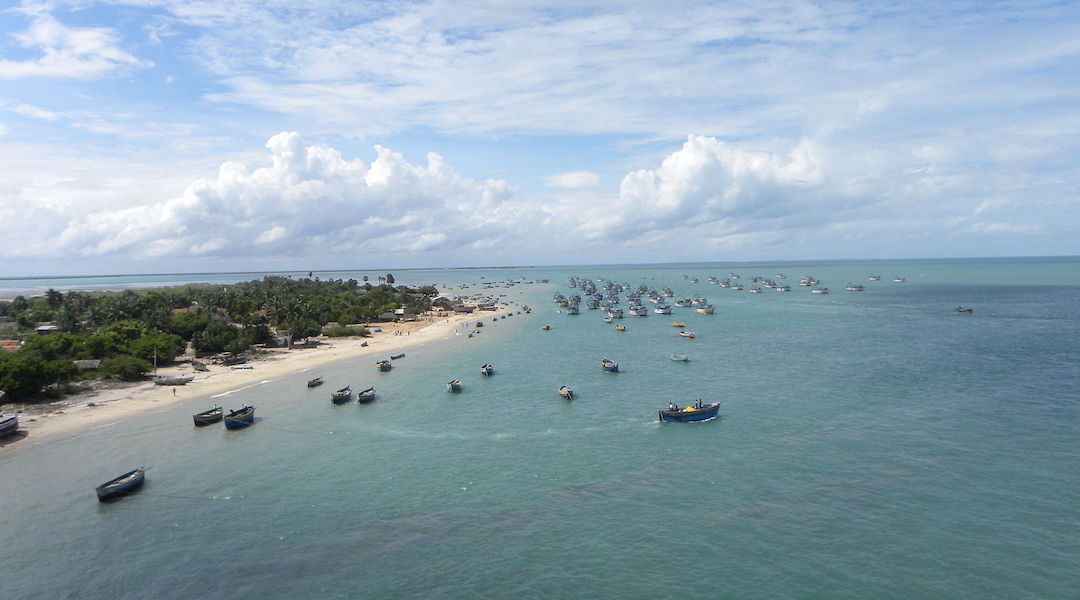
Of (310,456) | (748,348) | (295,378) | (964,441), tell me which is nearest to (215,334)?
(295,378)

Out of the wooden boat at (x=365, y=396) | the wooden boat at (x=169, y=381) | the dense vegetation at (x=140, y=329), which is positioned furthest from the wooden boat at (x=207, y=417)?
the dense vegetation at (x=140, y=329)

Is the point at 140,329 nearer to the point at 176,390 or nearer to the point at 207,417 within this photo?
the point at 176,390

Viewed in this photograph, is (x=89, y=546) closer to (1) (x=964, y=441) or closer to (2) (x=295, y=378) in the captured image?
(2) (x=295, y=378)

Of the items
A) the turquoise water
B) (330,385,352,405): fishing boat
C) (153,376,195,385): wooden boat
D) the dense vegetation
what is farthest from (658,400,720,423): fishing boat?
the dense vegetation

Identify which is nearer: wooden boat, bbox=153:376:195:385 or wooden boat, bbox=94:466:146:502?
wooden boat, bbox=94:466:146:502

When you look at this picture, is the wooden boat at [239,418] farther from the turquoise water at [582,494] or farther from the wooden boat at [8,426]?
the wooden boat at [8,426]

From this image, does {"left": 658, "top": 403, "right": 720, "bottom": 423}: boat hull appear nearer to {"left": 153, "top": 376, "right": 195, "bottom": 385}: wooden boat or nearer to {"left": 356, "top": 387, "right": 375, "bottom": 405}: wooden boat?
{"left": 356, "top": 387, "right": 375, "bottom": 405}: wooden boat
